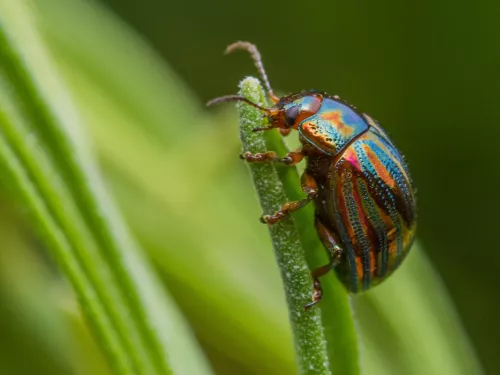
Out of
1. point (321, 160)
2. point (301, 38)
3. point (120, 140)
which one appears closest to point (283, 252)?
point (321, 160)

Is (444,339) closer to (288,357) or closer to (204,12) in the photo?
(288,357)

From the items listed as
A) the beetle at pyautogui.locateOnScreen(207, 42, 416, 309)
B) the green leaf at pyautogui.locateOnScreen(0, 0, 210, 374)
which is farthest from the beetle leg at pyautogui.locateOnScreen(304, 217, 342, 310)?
the green leaf at pyautogui.locateOnScreen(0, 0, 210, 374)

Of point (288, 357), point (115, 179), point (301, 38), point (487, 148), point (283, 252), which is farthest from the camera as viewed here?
point (301, 38)

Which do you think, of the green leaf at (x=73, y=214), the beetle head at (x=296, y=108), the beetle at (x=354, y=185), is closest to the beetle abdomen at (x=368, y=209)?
the beetle at (x=354, y=185)

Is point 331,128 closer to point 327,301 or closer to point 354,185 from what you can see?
point 354,185

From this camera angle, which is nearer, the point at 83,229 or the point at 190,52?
the point at 83,229

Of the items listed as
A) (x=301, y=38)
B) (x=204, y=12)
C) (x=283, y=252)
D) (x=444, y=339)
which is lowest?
(x=444, y=339)

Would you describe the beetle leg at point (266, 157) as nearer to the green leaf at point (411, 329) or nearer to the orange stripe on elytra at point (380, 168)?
the orange stripe on elytra at point (380, 168)

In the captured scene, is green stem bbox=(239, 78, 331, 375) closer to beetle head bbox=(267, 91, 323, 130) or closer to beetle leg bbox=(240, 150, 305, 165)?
beetle leg bbox=(240, 150, 305, 165)
